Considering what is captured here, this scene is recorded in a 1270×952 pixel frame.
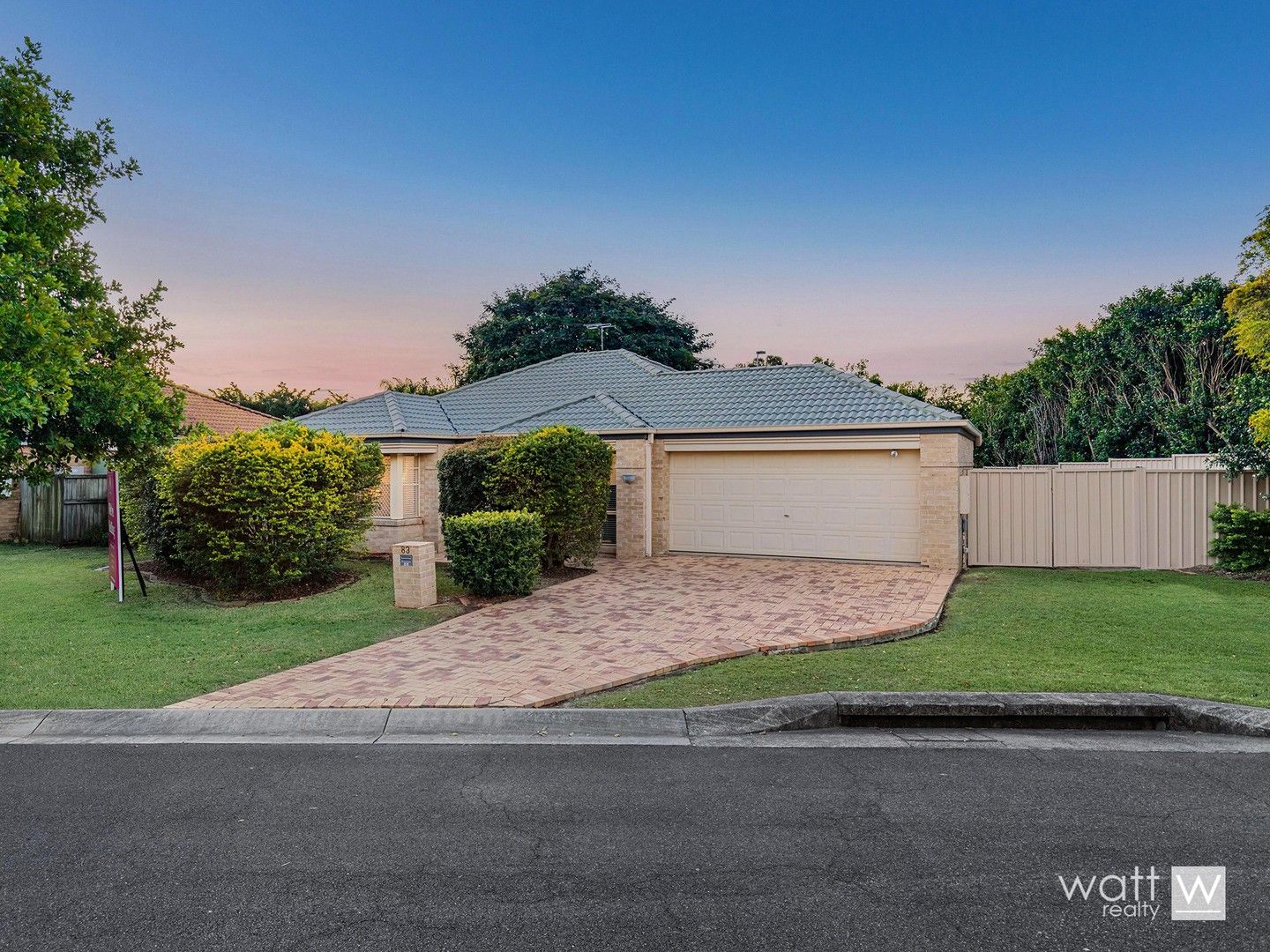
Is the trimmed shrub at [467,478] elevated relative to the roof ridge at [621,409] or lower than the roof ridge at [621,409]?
lower

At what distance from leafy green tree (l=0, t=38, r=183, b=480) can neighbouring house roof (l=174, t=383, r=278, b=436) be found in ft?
59.2

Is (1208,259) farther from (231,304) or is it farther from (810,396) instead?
(231,304)

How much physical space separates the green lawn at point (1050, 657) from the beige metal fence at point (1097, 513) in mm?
2572

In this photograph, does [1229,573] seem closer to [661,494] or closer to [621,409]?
[661,494]

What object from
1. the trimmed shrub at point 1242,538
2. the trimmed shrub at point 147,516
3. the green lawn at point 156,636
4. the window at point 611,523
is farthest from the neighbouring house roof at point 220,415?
the trimmed shrub at point 1242,538

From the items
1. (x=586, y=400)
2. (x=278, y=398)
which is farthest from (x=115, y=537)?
(x=278, y=398)

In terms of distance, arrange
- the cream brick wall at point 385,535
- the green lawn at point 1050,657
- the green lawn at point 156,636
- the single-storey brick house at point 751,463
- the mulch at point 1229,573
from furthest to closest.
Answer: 1. the cream brick wall at point 385,535
2. the single-storey brick house at point 751,463
3. the mulch at point 1229,573
4. the green lawn at point 156,636
5. the green lawn at point 1050,657

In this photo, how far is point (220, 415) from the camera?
27.6 meters

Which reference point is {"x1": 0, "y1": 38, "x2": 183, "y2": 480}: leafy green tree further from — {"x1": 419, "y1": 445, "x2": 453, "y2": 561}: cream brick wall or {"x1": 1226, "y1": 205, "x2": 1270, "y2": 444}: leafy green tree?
{"x1": 1226, "y1": 205, "x2": 1270, "y2": 444}: leafy green tree

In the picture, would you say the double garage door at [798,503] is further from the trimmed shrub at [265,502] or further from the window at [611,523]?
the trimmed shrub at [265,502]

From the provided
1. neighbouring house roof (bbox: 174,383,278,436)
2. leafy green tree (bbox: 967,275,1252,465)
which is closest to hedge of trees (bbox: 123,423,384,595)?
neighbouring house roof (bbox: 174,383,278,436)

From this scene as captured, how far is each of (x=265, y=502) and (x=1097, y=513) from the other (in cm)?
1376

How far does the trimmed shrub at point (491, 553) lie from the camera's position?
10352mm

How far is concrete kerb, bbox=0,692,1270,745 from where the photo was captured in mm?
5191
